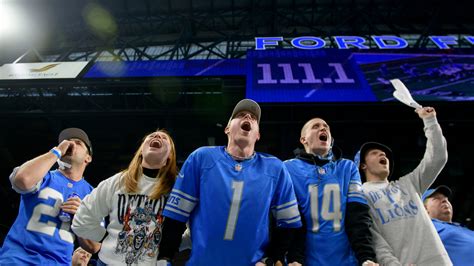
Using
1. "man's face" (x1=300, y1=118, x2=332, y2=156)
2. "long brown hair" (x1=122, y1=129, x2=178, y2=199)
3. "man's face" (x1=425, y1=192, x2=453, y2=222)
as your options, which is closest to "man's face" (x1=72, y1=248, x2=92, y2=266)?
"long brown hair" (x1=122, y1=129, x2=178, y2=199)

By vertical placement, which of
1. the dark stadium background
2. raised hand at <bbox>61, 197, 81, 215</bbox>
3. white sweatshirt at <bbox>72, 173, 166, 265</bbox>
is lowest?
white sweatshirt at <bbox>72, 173, 166, 265</bbox>

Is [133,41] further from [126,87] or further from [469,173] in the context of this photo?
[469,173]

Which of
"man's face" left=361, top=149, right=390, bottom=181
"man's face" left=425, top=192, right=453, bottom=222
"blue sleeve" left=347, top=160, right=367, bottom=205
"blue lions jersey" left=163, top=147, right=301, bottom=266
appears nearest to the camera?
"blue lions jersey" left=163, top=147, right=301, bottom=266

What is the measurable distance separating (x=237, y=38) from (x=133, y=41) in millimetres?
5632

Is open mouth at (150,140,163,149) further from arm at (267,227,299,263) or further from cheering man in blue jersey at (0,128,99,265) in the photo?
arm at (267,227,299,263)

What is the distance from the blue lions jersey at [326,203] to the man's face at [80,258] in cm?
189

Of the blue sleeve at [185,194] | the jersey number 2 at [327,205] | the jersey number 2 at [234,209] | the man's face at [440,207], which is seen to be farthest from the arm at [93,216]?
the man's face at [440,207]

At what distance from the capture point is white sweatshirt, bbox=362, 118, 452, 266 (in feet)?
7.95

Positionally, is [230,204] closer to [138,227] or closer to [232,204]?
[232,204]

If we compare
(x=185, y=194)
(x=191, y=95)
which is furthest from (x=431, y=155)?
(x=191, y=95)

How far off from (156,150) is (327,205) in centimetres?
143

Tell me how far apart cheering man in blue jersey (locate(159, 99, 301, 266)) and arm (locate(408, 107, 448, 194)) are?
4.75 ft

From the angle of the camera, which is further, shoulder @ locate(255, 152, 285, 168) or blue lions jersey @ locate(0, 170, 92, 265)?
blue lions jersey @ locate(0, 170, 92, 265)

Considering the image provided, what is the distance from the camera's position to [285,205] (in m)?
2.14
